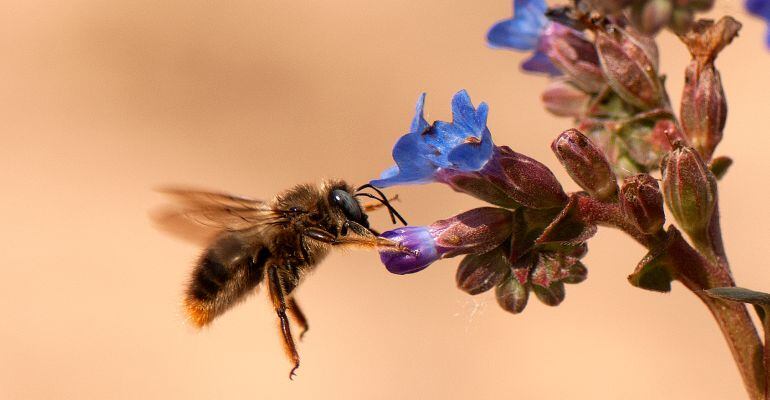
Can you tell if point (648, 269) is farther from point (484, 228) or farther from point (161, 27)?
point (161, 27)

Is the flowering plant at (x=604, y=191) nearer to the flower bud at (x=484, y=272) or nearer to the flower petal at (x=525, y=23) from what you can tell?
the flower bud at (x=484, y=272)

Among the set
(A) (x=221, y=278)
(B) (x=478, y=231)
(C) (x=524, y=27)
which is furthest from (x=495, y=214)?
(A) (x=221, y=278)

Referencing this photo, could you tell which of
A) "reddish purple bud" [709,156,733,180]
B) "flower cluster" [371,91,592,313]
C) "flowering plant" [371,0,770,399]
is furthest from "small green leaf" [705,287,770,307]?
"reddish purple bud" [709,156,733,180]

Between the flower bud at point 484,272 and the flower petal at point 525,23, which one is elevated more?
the flower petal at point 525,23

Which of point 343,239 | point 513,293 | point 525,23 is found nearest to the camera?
point 513,293

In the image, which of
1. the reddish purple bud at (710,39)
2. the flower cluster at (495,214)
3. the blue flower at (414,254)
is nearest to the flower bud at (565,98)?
the reddish purple bud at (710,39)

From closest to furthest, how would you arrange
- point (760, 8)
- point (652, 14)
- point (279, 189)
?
point (760, 8) → point (652, 14) → point (279, 189)

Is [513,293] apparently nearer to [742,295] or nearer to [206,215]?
[742,295]
